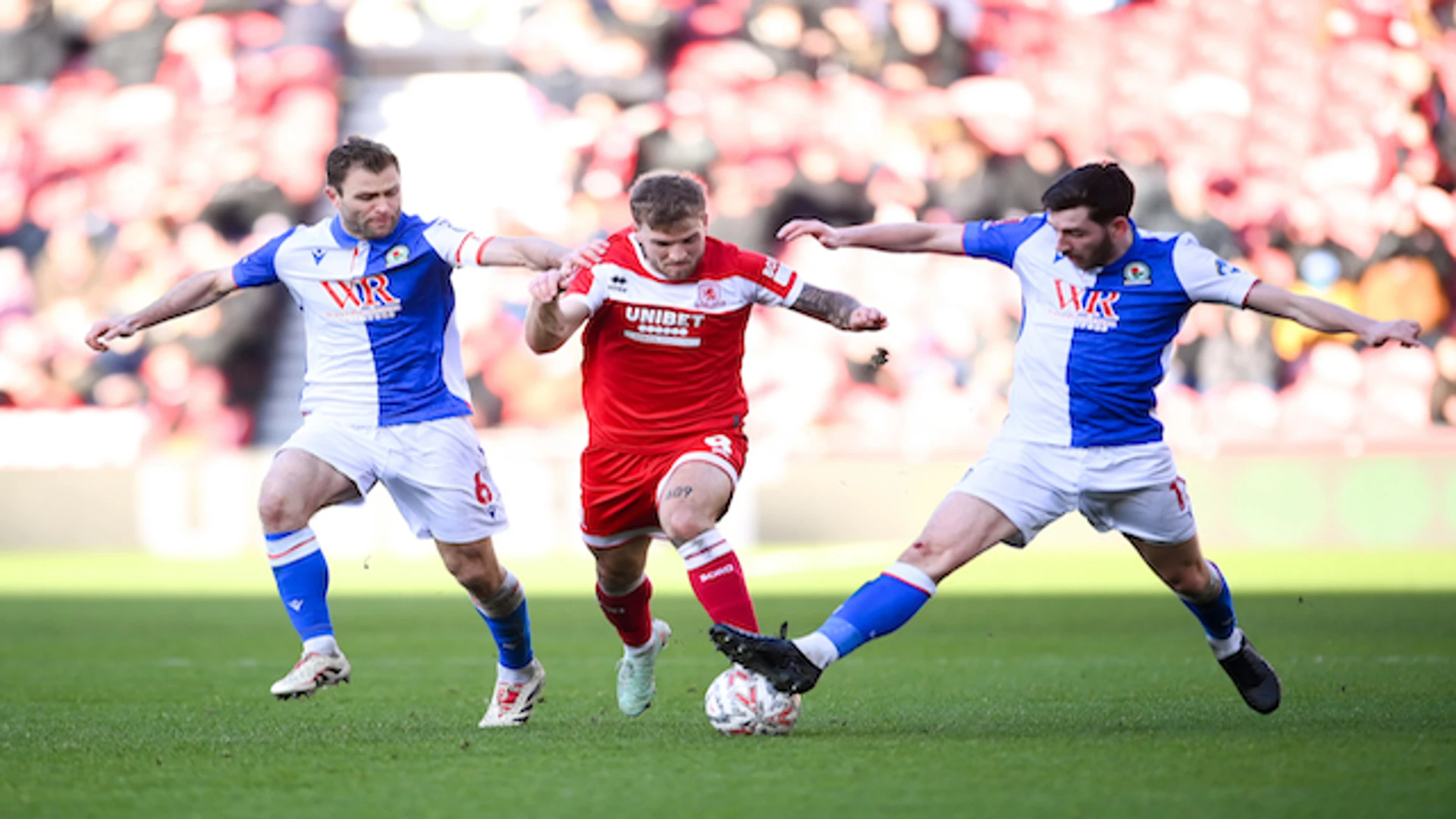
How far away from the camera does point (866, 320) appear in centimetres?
553

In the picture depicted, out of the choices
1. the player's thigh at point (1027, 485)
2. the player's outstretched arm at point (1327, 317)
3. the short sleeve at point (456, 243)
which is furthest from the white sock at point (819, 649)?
the short sleeve at point (456, 243)

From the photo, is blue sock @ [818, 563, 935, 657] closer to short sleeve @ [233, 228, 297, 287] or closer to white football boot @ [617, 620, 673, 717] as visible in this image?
white football boot @ [617, 620, 673, 717]

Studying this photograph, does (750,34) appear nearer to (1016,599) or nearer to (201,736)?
(1016,599)

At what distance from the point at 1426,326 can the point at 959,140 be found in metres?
5.36

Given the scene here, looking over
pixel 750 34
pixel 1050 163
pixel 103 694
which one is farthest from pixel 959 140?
pixel 103 694

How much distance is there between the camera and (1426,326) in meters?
19.6

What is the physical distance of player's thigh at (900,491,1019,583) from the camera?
17.5ft

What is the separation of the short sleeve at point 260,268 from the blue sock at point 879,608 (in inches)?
88.3

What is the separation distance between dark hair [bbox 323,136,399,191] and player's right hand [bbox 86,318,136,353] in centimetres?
86

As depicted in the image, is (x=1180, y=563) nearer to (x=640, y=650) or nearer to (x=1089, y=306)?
(x=1089, y=306)

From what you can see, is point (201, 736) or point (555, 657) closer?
point (201, 736)

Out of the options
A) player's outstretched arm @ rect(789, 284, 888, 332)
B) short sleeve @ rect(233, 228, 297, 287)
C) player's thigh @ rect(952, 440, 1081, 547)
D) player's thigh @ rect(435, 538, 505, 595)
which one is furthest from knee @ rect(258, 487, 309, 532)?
player's thigh @ rect(952, 440, 1081, 547)

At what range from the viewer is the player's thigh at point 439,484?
5992 millimetres

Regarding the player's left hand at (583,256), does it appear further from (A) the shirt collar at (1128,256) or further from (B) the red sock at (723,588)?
(A) the shirt collar at (1128,256)
